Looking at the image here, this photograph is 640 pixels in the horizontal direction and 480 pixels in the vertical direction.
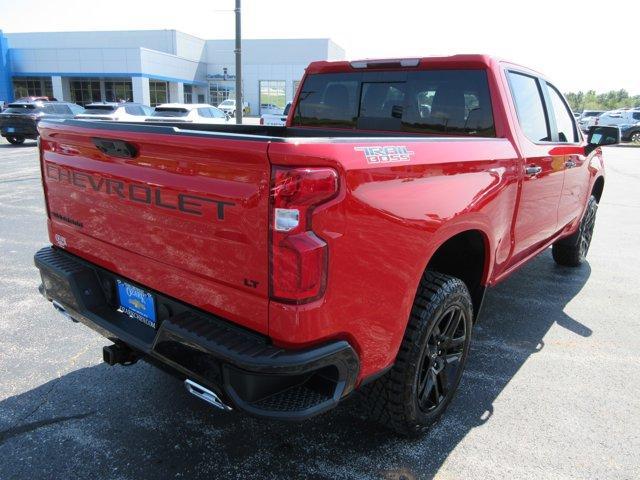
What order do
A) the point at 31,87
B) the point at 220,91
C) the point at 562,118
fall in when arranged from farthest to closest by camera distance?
1. the point at 220,91
2. the point at 31,87
3. the point at 562,118

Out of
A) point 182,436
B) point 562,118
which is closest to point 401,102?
Answer: point 562,118

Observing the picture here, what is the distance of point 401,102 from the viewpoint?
371 centimetres

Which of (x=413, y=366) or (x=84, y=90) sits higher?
(x=84, y=90)

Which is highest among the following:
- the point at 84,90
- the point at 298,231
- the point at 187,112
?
the point at 84,90

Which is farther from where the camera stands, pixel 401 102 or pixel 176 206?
pixel 401 102

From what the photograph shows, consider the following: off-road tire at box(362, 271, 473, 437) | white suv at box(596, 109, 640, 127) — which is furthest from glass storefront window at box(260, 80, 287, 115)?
off-road tire at box(362, 271, 473, 437)

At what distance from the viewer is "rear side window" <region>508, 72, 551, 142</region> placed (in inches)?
137

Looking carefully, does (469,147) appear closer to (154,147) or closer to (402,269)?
(402,269)

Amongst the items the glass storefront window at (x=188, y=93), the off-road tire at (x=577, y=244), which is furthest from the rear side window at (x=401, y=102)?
the glass storefront window at (x=188, y=93)

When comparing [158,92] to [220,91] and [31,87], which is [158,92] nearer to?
[220,91]

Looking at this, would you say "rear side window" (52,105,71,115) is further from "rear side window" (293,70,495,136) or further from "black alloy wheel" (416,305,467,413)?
"black alloy wheel" (416,305,467,413)

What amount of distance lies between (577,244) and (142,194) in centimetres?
509

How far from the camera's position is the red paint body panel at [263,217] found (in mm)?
1806

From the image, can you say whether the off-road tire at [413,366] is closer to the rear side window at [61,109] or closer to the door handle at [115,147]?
the door handle at [115,147]
